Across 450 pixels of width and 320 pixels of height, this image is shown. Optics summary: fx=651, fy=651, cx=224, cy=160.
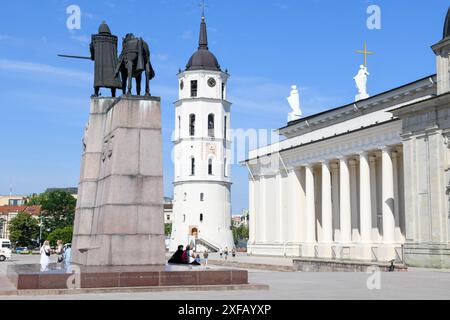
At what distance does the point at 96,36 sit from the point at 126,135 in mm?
6741

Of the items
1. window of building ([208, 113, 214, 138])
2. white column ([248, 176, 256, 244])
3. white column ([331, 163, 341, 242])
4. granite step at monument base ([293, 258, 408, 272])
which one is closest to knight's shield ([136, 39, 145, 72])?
granite step at monument base ([293, 258, 408, 272])

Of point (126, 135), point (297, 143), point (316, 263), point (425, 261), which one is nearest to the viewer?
point (126, 135)

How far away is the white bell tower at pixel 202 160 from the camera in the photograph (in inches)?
3782

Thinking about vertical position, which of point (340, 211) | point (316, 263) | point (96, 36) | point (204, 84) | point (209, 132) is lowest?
point (316, 263)

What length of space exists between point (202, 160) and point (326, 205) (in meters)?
38.4

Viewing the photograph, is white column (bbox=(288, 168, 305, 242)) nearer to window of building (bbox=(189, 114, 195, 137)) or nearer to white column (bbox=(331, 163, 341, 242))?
white column (bbox=(331, 163, 341, 242))

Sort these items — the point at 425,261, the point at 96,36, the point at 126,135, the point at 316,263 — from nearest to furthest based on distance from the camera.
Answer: the point at 126,135 < the point at 96,36 < the point at 425,261 < the point at 316,263

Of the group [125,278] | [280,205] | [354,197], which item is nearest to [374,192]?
[354,197]

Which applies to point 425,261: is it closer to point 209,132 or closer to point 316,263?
point 316,263

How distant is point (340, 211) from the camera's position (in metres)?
59.3

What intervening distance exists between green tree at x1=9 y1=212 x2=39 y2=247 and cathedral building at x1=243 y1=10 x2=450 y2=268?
227 ft

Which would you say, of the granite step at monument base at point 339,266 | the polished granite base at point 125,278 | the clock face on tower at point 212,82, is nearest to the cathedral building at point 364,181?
the granite step at monument base at point 339,266

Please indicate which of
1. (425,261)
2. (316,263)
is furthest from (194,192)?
(425,261)

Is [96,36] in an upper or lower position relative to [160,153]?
upper
